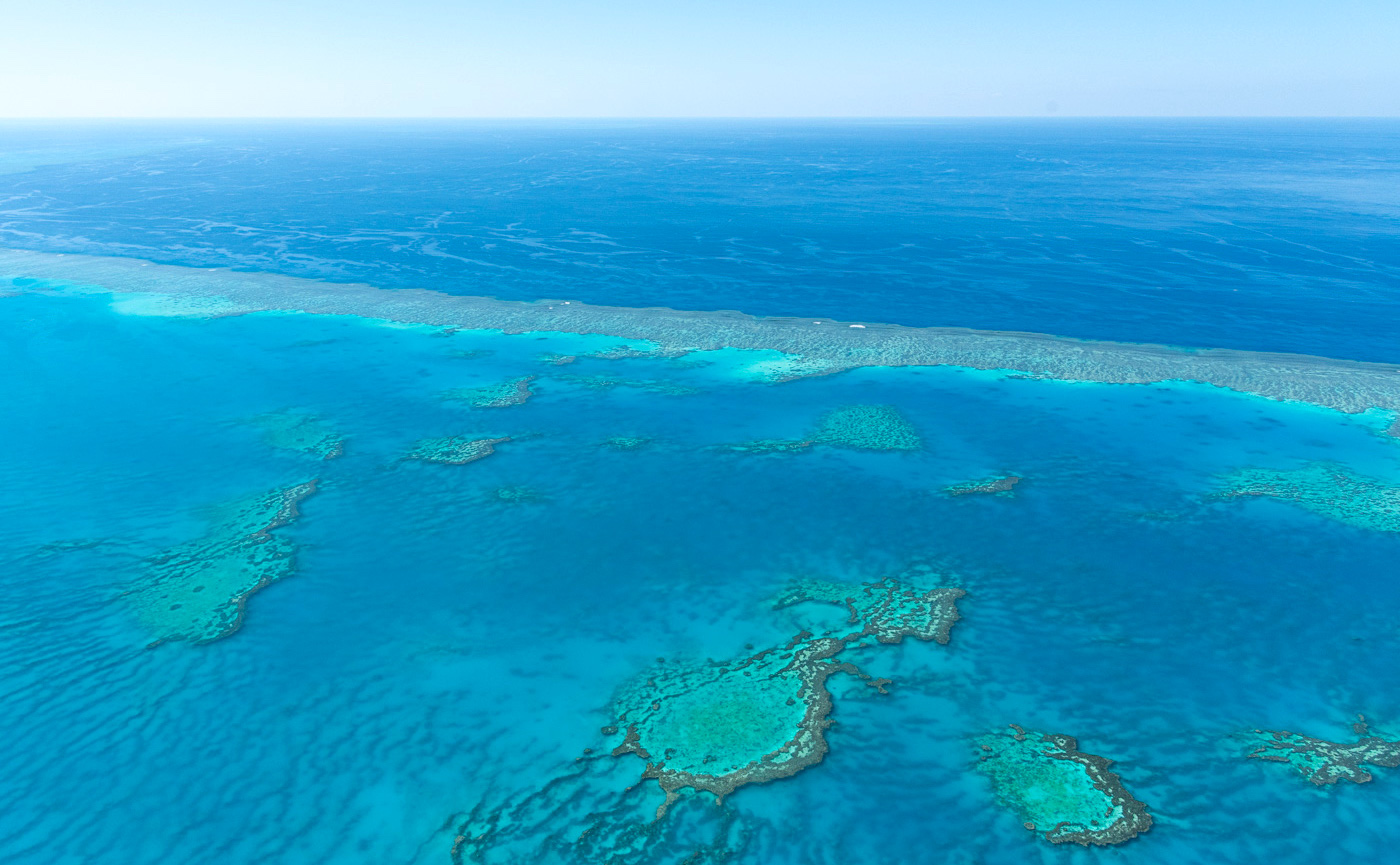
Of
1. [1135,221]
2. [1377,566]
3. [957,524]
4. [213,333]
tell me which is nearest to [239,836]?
[957,524]

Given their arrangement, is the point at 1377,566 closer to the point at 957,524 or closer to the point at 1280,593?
the point at 1280,593

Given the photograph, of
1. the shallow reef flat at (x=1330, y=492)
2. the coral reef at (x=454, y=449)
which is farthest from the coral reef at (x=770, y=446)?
the shallow reef flat at (x=1330, y=492)

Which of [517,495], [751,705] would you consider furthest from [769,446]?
[751,705]

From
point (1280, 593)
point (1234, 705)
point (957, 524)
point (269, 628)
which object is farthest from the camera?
point (957, 524)

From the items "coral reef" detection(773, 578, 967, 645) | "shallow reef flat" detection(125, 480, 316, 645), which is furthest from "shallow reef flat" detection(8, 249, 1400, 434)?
"shallow reef flat" detection(125, 480, 316, 645)

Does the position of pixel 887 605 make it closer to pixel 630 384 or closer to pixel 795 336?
pixel 630 384

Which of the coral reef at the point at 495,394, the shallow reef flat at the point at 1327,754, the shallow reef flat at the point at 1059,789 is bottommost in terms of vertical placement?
the shallow reef flat at the point at 1059,789

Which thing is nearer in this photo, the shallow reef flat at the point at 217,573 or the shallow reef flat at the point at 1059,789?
the shallow reef flat at the point at 1059,789

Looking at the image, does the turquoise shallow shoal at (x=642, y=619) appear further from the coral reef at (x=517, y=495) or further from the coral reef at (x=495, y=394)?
the coral reef at (x=495, y=394)
